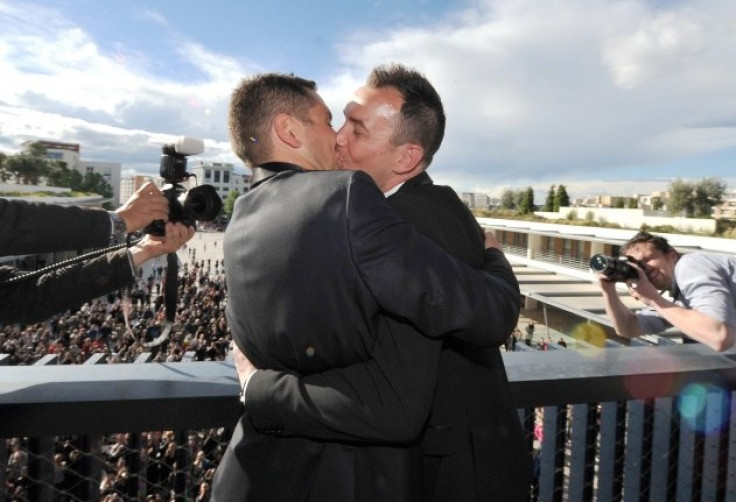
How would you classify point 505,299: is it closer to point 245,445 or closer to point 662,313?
point 245,445

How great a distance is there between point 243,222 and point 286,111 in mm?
391

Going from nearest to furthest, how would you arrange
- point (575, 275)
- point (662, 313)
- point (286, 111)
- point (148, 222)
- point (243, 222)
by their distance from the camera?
1. point (243, 222)
2. point (286, 111)
3. point (148, 222)
4. point (662, 313)
5. point (575, 275)

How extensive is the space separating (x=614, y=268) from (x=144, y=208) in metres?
2.57

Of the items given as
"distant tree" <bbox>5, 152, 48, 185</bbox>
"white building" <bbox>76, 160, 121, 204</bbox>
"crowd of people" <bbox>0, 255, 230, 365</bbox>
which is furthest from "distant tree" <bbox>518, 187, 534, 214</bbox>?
"white building" <bbox>76, 160, 121, 204</bbox>

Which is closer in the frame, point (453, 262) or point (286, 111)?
point (453, 262)

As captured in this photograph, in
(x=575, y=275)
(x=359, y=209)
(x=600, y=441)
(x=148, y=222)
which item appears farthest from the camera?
(x=575, y=275)

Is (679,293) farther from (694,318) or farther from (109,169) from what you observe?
(109,169)

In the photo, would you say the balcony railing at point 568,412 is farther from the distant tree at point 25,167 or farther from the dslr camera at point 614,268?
the distant tree at point 25,167

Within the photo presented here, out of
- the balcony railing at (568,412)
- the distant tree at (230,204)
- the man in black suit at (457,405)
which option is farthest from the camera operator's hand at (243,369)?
the distant tree at (230,204)

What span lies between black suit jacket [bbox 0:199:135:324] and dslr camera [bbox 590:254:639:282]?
253cm

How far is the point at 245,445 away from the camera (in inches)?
52.1

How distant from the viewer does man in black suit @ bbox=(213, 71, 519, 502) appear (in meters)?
1.12

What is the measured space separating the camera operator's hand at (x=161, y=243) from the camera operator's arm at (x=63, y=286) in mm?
62

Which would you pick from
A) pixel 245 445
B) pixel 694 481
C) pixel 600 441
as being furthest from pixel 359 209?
pixel 694 481
